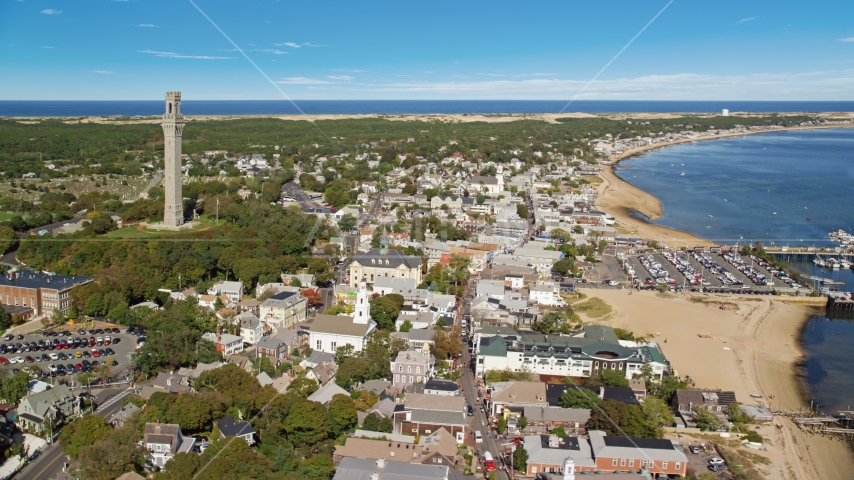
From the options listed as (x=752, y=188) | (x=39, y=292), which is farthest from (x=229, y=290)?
(x=752, y=188)

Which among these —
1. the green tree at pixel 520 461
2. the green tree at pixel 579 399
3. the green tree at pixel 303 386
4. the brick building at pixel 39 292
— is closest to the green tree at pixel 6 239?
the brick building at pixel 39 292

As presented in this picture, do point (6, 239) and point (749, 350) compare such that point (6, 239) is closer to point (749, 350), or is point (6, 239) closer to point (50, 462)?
point (50, 462)

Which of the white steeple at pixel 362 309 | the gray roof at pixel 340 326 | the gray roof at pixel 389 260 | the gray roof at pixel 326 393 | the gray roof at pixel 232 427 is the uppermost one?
the gray roof at pixel 389 260

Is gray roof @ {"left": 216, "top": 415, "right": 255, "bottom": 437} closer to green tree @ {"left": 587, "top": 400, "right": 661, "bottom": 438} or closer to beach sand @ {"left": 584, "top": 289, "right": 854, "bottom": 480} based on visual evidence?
green tree @ {"left": 587, "top": 400, "right": 661, "bottom": 438}

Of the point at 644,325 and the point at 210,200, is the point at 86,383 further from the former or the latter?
the point at 210,200

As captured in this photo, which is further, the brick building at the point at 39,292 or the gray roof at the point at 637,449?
the brick building at the point at 39,292

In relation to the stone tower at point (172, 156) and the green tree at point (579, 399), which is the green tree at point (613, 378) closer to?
the green tree at point (579, 399)

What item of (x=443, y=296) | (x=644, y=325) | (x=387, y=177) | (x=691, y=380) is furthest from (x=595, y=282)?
(x=387, y=177)

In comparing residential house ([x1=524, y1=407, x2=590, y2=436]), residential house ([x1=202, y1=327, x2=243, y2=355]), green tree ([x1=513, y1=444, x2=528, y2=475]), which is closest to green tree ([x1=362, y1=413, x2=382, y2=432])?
green tree ([x1=513, y1=444, x2=528, y2=475])
